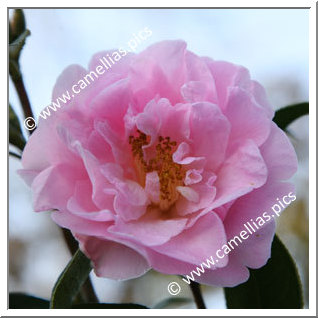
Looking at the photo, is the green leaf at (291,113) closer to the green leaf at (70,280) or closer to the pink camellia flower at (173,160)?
the pink camellia flower at (173,160)

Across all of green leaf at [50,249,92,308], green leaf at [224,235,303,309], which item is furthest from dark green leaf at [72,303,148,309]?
green leaf at [224,235,303,309]

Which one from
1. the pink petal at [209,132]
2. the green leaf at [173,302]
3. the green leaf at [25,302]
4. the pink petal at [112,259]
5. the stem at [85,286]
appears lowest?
the green leaf at [173,302]

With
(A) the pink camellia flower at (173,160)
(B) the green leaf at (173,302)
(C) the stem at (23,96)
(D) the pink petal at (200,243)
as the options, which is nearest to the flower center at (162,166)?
(A) the pink camellia flower at (173,160)

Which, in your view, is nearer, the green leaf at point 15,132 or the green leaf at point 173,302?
the green leaf at point 15,132

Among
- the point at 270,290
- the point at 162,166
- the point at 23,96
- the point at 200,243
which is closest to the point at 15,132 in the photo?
the point at 23,96

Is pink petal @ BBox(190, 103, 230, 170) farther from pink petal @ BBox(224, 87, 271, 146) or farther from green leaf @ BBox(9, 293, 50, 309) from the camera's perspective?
green leaf @ BBox(9, 293, 50, 309)

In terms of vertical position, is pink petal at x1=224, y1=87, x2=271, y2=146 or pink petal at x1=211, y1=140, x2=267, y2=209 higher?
pink petal at x1=224, y1=87, x2=271, y2=146

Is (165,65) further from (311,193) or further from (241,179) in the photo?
(311,193)
